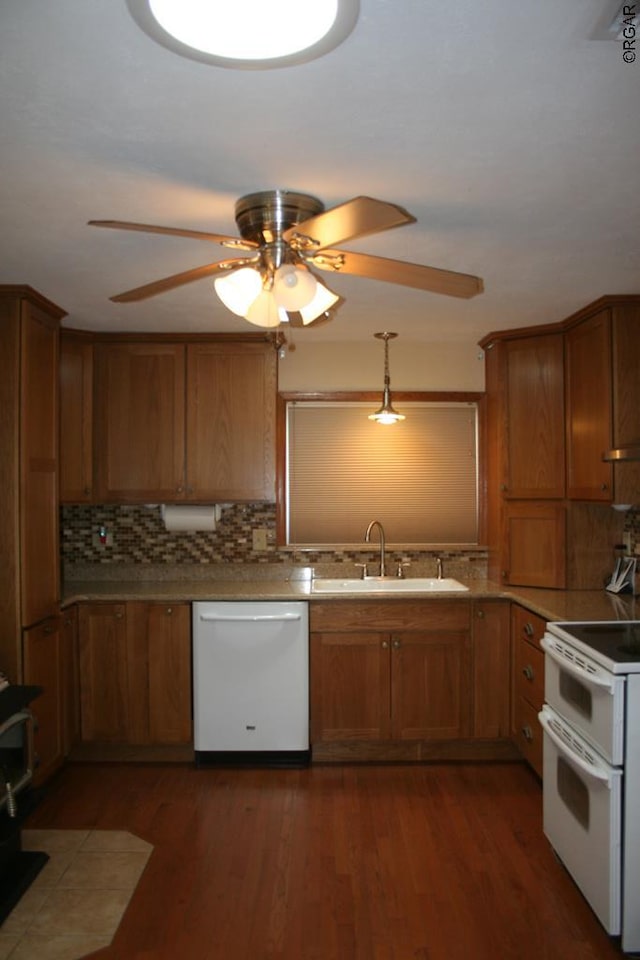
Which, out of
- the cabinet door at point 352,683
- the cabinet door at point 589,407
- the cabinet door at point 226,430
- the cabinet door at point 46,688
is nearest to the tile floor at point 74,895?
the cabinet door at point 46,688

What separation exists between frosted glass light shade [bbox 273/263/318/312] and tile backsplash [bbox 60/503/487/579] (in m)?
2.30

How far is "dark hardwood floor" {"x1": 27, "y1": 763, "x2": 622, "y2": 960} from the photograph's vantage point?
2051 mm

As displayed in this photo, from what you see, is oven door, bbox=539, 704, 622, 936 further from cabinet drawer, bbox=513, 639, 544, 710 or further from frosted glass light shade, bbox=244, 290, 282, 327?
frosted glass light shade, bbox=244, 290, 282, 327

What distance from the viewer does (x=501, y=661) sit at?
3.37m

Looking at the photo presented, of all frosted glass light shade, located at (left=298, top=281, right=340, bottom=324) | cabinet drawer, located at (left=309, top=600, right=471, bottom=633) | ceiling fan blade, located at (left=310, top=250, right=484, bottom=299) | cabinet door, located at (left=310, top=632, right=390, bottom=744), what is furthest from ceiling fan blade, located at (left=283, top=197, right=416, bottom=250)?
cabinet door, located at (left=310, top=632, right=390, bottom=744)

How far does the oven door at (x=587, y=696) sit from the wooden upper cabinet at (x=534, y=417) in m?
1.17

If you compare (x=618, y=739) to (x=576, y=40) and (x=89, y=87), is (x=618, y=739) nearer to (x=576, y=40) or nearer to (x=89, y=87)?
(x=576, y=40)

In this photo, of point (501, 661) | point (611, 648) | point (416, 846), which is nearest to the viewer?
point (611, 648)

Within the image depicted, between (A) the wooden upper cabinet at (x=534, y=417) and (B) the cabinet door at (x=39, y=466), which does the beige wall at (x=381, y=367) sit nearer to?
(A) the wooden upper cabinet at (x=534, y=417)

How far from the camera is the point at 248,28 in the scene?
112cm

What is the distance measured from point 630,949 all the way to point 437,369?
9.38 feet

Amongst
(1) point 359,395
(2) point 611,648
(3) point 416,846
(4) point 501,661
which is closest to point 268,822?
(3) point 416,846

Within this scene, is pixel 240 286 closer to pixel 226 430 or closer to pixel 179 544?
pixel 226 430

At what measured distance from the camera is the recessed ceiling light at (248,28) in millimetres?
1082
